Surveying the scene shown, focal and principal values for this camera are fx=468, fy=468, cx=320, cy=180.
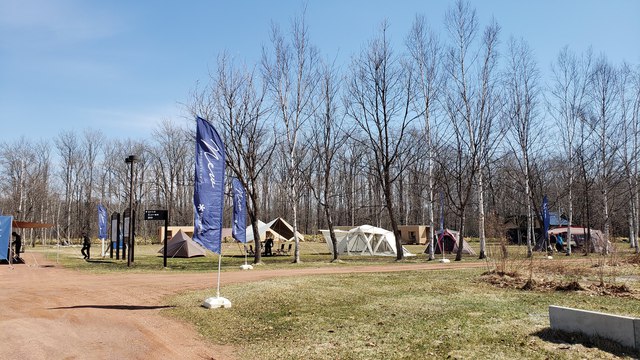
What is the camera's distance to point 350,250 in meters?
33.5

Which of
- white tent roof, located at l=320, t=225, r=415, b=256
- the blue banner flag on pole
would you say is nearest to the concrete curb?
the blue banner flag on pole

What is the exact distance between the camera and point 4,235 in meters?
22.5

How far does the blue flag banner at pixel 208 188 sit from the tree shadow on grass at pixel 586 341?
6.62 m

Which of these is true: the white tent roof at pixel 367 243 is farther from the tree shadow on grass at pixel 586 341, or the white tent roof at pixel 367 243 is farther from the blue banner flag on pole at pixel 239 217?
the tree shadow on grass at pixel 586 341

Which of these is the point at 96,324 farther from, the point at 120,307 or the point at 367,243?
the point at 367,243

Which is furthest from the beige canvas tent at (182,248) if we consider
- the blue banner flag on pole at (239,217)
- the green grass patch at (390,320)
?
the green grass patch at (390,320)

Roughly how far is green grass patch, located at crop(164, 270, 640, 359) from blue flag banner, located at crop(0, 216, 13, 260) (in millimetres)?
15090

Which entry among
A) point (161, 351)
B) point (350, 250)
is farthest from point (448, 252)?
point (161, 351)

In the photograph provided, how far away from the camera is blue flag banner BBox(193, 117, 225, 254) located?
10227 millimetres

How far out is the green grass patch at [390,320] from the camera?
6.26 m

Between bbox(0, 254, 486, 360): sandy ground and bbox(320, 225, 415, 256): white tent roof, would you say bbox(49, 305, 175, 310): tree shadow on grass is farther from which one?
bbox(320, 225, 415, 256): white tent roof

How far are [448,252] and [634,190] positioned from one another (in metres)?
16.2

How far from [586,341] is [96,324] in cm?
782

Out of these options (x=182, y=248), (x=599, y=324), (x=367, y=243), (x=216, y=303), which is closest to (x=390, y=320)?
(x=599, y=324)
